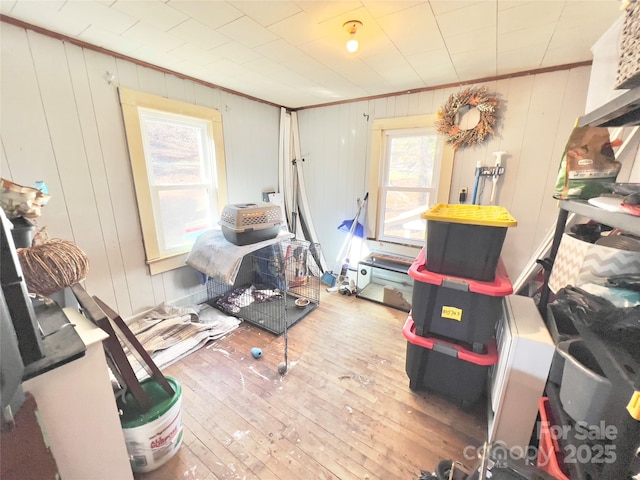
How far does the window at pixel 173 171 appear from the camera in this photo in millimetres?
2057

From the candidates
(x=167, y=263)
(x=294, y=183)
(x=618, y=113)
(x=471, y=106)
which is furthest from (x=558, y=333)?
(x=294, y=183)

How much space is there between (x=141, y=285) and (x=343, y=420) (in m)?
1.96

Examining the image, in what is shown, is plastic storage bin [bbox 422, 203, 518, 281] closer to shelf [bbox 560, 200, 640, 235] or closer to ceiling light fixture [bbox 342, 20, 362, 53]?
shelf [bbox 560, 200, 640, 235]

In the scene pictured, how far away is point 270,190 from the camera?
327 centimetres

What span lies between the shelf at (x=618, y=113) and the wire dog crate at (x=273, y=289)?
1.96 meters

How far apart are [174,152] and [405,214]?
240cm

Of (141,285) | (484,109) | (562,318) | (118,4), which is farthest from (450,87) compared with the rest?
(141,285)

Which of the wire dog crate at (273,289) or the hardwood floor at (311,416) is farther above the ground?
the wire dog crate at (273,289)

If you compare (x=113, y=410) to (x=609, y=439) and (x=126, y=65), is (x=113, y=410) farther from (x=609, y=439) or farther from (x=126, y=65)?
(x=126, y=65)

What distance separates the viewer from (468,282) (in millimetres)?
1312

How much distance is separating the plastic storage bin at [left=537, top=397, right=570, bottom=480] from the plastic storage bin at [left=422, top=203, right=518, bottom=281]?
598 millimetres

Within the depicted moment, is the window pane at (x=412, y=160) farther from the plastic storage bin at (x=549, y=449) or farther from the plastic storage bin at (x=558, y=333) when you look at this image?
the plastic storage bin at (x=549, y=449)

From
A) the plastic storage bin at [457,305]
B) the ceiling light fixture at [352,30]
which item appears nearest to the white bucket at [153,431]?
the plastic storage bin at [457,305]

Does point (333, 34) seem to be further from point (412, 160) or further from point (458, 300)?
point (458, 300)
